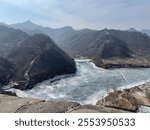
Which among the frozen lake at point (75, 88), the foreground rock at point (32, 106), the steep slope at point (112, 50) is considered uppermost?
the foreground rock at point (32, 106)

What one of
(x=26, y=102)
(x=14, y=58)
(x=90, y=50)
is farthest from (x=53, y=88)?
(x=90, y=50)

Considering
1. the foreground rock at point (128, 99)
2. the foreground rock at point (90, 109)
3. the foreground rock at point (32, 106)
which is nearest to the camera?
the foreground rock at point (90, 109)

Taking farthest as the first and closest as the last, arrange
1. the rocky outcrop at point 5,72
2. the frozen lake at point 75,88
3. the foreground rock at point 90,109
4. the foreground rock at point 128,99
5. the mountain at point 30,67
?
the mountain at point 30,67
the rocky outcrop at point 5,72
the frozen lake at point 75,88
the foreground rock at point 128,99
the foreground rock at point 90,109

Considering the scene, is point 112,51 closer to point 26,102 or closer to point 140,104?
point 140,104

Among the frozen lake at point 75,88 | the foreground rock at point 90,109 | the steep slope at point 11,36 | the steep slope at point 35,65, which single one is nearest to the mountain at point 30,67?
the steep slope at point 35,65

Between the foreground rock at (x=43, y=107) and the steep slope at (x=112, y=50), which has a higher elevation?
the foreground rock at (x=43, y=107)

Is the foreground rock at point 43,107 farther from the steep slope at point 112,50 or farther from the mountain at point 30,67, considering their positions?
the steep slope at point 112,50

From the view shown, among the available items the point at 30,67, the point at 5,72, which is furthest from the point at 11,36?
the point at 5,72

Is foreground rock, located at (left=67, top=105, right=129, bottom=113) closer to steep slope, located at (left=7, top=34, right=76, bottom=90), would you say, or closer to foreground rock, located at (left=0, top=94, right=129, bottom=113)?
foreground rock, located at (left=0, top=94, right=129, bottom=113)

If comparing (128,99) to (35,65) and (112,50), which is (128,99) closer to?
(35,65)
